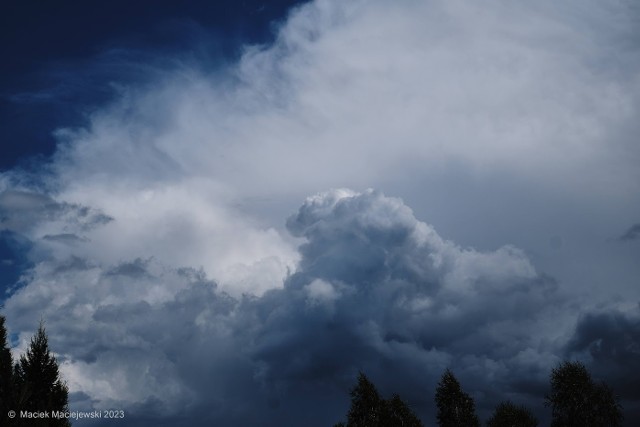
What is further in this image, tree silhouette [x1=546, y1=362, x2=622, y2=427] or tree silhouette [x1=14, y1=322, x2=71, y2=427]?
tree silhouette [x1=546, y1=362, x2=622, y2=427]

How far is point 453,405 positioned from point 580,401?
22.2 meters

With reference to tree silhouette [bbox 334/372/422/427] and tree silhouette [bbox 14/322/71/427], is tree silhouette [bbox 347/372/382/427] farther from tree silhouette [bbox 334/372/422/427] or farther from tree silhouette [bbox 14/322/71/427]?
tree silhouette [bbox 14/322/71/427]

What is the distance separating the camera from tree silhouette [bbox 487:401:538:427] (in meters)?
91.2

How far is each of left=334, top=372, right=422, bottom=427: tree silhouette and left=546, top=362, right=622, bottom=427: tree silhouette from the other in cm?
2646

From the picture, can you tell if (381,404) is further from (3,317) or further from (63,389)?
(3,317)

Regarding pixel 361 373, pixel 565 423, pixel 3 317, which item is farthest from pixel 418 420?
pixel 3 317

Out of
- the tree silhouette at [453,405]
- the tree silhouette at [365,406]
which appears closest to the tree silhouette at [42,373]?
the tree silhouette at [365,406]

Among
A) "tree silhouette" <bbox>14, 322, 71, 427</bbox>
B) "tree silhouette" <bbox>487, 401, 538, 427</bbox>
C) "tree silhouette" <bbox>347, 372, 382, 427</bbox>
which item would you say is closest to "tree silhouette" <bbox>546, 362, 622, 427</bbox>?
"tree silhouette" <bbox>487, 401, 538, 427</bbox>

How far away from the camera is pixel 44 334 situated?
157 feet

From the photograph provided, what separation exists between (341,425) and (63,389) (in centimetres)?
5054

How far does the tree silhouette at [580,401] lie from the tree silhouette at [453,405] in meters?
14.5

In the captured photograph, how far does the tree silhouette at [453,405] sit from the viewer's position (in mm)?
87375

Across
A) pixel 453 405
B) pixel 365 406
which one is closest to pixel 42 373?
pixel 365 406

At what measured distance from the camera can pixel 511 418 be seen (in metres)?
91.4
